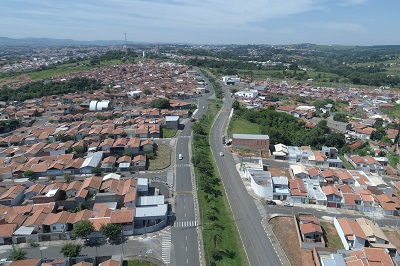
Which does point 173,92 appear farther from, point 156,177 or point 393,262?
point 393,262

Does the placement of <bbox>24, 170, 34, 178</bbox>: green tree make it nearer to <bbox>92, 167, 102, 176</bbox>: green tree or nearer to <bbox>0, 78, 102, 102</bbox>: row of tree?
<bbox>92, 167, 102, 176</bbox>: green tree

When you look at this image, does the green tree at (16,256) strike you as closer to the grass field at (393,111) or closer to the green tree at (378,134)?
the green tree at (378,134)

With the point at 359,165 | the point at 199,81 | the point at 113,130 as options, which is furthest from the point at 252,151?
the point at 199,81

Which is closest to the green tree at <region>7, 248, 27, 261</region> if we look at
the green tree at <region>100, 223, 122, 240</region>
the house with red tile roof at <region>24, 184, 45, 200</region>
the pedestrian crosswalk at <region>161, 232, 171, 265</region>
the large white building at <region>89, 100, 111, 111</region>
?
the green tree at <region>100, 223, 122, 240</region>

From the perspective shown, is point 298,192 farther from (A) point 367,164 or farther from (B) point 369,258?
(A) point 367,164

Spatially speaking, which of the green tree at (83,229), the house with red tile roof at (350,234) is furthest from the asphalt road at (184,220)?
the house with red tile roof at (350,234)

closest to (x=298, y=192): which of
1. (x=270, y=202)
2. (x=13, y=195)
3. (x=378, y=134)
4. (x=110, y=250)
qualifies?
(x=270, y=202)
